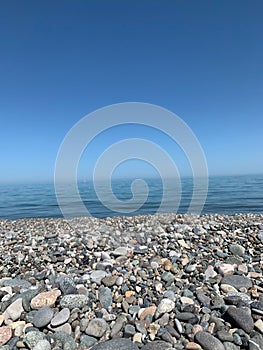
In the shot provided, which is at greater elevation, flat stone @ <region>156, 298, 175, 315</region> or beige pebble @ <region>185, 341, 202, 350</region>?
flat stone @ <region>156, 298, 175, 315</region>

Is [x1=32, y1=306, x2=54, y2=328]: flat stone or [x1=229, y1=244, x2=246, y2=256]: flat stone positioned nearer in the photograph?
[x1=32, y1=306, x2=54, y2=328]: flat stone

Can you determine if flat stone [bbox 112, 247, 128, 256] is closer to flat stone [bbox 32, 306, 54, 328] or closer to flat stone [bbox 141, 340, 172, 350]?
flat stone [bbox 32, 306, 54, 328]

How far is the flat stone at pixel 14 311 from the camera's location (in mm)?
2553

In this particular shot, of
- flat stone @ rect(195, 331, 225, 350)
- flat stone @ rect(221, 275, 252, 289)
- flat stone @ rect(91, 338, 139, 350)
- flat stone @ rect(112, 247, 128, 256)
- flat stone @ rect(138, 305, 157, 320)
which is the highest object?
flat stone @ rect(112, 247, 128, 256)

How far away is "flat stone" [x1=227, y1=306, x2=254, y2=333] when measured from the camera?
232 cm

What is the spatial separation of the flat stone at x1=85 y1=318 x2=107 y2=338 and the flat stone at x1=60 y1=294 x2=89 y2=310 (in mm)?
285

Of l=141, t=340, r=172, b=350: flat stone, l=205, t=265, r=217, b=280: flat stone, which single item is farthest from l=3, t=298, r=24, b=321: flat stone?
l=205, t=265, r=217, b=280: flat stone

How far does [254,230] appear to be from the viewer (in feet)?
17.3

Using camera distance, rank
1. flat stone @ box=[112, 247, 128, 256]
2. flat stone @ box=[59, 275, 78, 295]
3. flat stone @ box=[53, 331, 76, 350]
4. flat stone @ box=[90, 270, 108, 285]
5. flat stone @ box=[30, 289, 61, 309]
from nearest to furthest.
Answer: flat stone @ box=[53, 331, 76, 350]
flat stone @ box=[30, 289, 61, 309]
flat stone @ box=[59, 275, 78, 295]
flat stone @ box=[90, 270, 108, 285]
flat stone @ box=[112, 247, 128, 256]

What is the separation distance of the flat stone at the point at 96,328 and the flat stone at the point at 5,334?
68 cm

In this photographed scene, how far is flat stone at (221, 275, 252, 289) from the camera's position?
10.2 ft

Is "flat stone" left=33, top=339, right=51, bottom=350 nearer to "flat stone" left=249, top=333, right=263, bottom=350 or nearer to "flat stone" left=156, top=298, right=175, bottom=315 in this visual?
"flat stone" left=156, top=298, right=175, bottom=315

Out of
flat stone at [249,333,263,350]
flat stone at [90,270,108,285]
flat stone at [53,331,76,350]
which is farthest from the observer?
flat stone at [90,270,108,285]

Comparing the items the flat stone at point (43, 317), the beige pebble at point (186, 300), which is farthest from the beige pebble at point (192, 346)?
the flat stone at point (43, 317)
